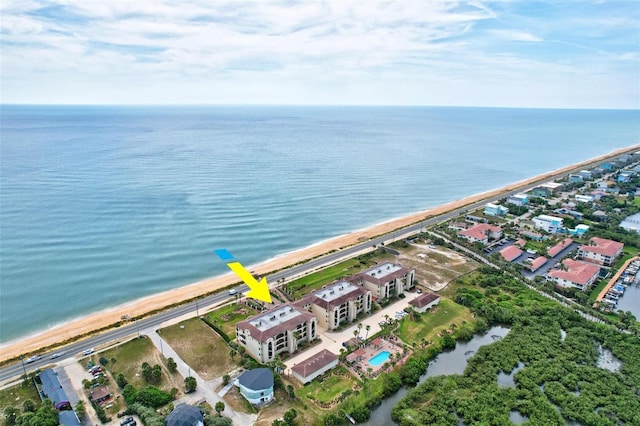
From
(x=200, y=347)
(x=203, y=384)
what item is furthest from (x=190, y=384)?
(x=200, y=347)

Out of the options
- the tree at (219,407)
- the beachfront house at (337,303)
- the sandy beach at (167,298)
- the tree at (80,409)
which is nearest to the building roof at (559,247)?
the sandy beach at (167,298)

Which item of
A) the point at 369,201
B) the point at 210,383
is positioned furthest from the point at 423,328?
the point at 369,201

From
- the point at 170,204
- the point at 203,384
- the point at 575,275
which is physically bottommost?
the point at 203,384

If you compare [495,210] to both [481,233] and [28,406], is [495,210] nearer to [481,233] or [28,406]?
[481,233]

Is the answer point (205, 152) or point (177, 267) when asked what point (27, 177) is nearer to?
point (205, 152)

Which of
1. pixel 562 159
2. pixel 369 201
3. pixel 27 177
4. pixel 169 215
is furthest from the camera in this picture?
pixel 562 159

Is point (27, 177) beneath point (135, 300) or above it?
above
